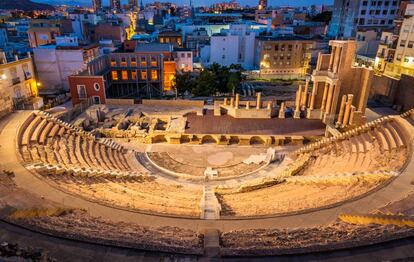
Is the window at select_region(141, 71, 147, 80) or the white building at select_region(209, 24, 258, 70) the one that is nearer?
the window at select_region(141, 71, 147, 80)

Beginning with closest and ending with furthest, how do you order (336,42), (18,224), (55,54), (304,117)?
1. (18,224)
2. (336,42)
3. (304,117)
4. (55,54)

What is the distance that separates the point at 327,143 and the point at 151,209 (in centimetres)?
1715

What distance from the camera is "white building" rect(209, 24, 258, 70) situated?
193 feet

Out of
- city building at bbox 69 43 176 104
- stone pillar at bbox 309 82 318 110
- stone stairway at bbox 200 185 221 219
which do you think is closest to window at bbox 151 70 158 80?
city building at bbox 69 43 176 104

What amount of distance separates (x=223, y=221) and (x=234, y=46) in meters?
53.5

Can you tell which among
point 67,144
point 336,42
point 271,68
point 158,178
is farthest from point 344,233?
point 271,68

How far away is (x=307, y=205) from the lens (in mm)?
13500

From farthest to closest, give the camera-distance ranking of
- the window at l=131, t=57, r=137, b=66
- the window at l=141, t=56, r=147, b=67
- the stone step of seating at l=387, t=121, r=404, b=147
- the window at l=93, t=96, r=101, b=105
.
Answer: the window at l=141, t=56, r=147, b=67
the window at l=131, t=57, r=137, b=66
the window at l=93, t=96, r=101, b=105
the stone step of seating at l=387, t=121, r=404, b=147

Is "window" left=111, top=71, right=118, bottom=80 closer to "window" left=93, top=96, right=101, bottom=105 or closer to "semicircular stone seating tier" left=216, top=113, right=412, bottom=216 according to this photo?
"window" left=93, top=96, right=101, bottom=105

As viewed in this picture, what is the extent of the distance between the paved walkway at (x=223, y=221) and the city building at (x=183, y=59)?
39.6m

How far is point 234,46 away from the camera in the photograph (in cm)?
5981

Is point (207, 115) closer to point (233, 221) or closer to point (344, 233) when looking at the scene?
point (233, 221)

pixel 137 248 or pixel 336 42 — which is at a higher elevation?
pixel 336 42

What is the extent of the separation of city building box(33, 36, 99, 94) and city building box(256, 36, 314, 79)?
3448cm
